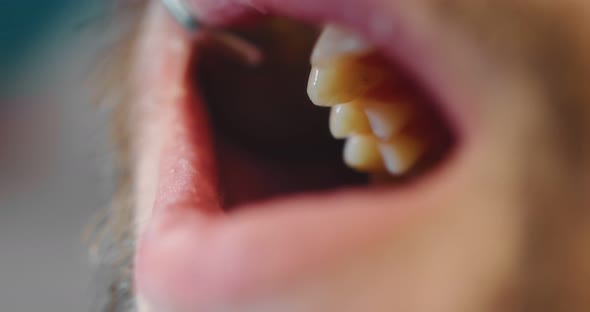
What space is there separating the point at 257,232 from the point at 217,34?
1.00 feet

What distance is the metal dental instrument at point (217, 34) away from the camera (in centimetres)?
51

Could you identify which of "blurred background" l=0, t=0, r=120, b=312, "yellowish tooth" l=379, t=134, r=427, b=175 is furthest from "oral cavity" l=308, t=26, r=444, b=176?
"blurred background" l=0, t=0, r=120, b=312

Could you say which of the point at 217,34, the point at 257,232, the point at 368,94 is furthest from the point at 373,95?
the point at 217,34

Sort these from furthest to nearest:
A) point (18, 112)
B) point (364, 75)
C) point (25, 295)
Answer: point (18, 112) < point (25, 295) < point (364, 75)

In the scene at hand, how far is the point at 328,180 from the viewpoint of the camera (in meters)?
0.61

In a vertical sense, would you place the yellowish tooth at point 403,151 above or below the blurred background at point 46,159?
below

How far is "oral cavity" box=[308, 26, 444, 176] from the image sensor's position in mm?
374

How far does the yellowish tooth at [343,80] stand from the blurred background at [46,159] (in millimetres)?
695

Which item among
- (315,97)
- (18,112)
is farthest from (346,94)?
(18,112)

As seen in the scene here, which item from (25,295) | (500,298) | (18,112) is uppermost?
(18,112)

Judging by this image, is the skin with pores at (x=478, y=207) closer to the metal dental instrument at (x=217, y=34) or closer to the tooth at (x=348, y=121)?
the tooth at (x=348, y=121)

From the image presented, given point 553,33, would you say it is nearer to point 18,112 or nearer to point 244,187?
point 244,187

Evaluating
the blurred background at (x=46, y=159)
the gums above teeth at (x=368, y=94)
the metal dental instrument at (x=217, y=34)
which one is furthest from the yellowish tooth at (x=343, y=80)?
the blurred background at (x=46, y=159)

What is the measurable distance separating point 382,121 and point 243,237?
0.41ft
